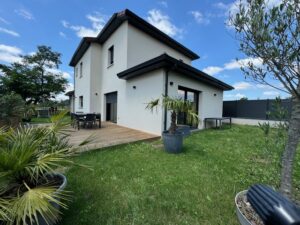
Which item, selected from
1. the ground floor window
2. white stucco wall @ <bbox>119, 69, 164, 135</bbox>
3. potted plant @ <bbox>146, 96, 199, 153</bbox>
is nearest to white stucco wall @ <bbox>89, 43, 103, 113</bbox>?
white stucco wall @ <bbox>119, 69, 164, 135</bbox>

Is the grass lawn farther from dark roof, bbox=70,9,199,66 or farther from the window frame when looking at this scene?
the window frame

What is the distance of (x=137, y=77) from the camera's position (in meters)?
8.80

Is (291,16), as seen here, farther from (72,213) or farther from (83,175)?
(83,175)

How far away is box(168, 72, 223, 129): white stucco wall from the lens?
7761 millimetres

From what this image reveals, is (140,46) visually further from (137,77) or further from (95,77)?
(95,77)

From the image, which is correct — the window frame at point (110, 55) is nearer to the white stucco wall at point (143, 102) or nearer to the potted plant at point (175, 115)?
the white stucco wall at point (143, 102)

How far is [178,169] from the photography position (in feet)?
12.9

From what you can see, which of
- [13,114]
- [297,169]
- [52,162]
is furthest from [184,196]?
[13,114]

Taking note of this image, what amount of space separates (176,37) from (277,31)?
12.4 meters

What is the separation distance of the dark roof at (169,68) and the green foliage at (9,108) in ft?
15.8

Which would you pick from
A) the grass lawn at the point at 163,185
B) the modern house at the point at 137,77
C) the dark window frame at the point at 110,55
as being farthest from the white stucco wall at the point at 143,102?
the dark window frame at the point at 110,55

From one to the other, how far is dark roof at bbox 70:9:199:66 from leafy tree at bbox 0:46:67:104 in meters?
9.53

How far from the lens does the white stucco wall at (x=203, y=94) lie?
7761 mm

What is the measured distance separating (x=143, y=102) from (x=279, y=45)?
6.60 meters
